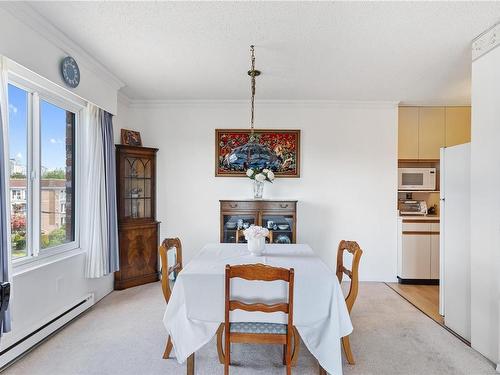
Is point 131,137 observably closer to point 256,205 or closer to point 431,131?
point 256,205

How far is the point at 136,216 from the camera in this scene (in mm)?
4039

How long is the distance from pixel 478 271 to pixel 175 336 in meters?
2.51

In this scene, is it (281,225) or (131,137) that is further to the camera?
(131,137)

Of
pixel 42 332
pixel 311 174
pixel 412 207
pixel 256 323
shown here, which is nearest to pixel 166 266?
pixel 256 323

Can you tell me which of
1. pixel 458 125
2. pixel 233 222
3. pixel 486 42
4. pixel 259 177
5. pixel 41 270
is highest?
pixel 486 42

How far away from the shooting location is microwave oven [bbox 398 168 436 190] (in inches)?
174

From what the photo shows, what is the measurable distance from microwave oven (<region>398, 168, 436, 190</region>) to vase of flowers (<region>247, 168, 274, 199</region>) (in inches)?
86.4

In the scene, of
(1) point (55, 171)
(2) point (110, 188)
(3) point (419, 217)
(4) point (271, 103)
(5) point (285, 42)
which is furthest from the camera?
(4) point (271, 103)

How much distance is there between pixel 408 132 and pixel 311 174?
1.70m

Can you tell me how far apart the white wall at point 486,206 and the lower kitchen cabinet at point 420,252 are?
1757 mm

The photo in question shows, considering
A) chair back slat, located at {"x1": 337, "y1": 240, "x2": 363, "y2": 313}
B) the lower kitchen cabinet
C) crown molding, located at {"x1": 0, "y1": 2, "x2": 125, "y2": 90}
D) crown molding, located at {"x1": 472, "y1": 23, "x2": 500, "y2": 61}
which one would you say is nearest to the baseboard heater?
crown molding, located at {"x1": 0, "y1": 2, "x2": 125, "y2": 90}

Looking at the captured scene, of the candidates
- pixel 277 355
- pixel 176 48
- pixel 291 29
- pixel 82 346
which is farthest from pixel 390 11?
pixel 82 346

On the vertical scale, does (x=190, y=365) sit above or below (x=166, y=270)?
below

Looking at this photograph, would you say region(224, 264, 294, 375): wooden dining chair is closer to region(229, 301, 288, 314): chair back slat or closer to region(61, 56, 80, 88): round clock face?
region(229, 301, 288, 314): chair back slat
